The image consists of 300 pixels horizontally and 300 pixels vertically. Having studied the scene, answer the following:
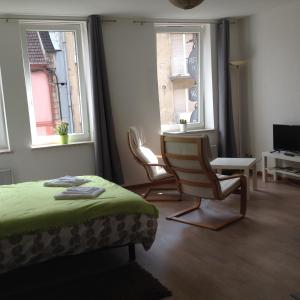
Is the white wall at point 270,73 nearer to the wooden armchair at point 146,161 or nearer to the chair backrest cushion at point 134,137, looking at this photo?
the wooden armchair at point 146,161

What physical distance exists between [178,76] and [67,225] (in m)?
3.80

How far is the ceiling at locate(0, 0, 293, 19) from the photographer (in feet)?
14.2

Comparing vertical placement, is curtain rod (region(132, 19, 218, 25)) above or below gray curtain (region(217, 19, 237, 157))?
above

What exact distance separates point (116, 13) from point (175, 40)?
1.26 meters

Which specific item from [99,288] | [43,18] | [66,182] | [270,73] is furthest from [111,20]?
[99,288]

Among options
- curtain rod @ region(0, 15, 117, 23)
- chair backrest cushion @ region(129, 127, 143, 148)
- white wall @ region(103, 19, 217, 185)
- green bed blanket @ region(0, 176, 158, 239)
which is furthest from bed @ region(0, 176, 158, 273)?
curtain rod @ region(0, 15, 117, 23)

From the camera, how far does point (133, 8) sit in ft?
15.5

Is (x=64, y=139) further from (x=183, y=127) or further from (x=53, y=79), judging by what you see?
(x=183, y=127)

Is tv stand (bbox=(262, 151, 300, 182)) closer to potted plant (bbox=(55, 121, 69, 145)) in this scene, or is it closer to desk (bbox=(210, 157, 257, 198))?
desk (bbox=(210, 157, 257, 198))

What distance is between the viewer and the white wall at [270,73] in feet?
16.7

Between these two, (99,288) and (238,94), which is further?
(238,94)

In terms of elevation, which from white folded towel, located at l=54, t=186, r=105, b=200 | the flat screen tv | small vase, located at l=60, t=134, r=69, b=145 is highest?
small vase, located at l=60, t=134, r=69, b=145

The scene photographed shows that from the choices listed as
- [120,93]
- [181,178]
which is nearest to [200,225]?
[181,178]

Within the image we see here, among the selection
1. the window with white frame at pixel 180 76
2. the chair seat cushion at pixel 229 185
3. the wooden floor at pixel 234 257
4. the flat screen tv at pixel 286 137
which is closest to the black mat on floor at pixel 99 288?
the wooden floor at pixel 234 257
